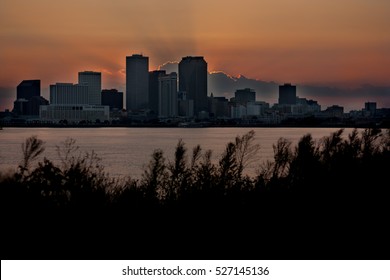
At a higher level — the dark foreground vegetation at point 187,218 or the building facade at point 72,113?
the building facade at point 72,113

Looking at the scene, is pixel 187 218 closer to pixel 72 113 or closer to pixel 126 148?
pixel 126 148

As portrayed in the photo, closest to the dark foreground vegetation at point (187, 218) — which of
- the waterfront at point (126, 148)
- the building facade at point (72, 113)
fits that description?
the waterfront at point (126, 148)

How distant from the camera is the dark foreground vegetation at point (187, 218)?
9.11 meters

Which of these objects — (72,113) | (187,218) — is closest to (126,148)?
(187,218)

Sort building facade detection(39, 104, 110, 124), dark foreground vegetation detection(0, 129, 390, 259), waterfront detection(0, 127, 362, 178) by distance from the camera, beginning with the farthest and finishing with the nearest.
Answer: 1. building facade detection(39, 104, 110, 124)
2. waterfront detection(0, 127, 362, 178)
3. dark foreground vegetation detection(0, 129, 390, 259)

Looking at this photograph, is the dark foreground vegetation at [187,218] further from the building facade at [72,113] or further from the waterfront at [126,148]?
the building facade at [72,113]

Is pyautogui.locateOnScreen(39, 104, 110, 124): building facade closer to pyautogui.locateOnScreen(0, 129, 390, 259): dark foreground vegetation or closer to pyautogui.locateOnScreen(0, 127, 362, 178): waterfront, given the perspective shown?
pyautogui.locateOnScreen(0, 127, 362, 178): waterfront

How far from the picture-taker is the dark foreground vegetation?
9109 mm

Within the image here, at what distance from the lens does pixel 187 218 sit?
32.7 ft

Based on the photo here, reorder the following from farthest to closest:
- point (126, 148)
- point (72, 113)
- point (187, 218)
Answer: point (72, 113), point (126, 148), point (187, 218)

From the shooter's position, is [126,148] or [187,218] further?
[126,148]

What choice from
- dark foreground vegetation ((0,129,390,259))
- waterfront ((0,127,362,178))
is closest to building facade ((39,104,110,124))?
waterfront ((0,127,362,178))

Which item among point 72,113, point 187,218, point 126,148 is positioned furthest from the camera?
point 72,113

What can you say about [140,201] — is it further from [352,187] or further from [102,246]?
[352,187]
